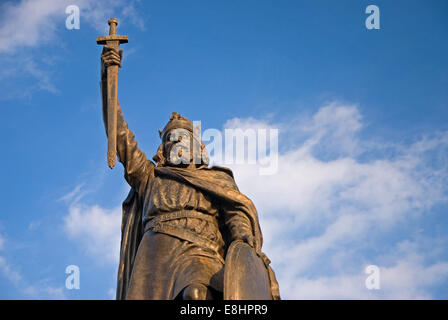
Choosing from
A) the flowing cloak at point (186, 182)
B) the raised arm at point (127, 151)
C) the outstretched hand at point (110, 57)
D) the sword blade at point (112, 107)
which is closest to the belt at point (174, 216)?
the flowing cloak at point (186, 182)

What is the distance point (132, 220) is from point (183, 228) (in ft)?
4.19

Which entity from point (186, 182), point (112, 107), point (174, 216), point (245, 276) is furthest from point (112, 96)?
point (245, 276)

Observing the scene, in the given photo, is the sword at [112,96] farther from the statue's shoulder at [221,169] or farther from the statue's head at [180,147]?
the statue's shoulder at [221,169]

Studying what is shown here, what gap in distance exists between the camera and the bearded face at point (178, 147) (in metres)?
14.3

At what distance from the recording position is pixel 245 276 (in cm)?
1145

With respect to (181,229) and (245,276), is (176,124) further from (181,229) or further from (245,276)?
(245,276)

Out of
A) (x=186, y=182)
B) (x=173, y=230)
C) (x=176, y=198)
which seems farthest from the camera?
(x=186, y=182)

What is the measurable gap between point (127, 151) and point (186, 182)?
112 cm

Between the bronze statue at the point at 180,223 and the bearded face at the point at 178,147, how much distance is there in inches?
0.7

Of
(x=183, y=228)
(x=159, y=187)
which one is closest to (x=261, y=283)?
(x=183, y=228)

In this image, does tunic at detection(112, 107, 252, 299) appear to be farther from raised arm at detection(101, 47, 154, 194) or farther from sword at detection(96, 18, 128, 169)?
sword at detection(96, 18, 128, 169)

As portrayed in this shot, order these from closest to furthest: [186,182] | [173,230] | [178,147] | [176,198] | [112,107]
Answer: [173,230] → [112,107] → [176,198] → [186,182] → [178,147]
